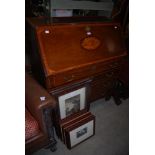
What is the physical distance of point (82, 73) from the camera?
1.74 m

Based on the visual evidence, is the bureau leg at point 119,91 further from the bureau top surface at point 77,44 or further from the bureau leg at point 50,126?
the bureau leg at point 50,126

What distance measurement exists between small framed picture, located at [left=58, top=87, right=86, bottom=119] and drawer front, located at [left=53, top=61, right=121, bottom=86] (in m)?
0.14

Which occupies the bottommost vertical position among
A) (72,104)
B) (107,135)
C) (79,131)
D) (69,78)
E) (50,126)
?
(107,135)

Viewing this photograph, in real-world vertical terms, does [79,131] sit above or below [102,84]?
below

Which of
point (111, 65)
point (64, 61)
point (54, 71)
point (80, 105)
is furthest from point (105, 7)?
point (80, 105)

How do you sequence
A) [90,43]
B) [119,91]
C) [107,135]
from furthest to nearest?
[119,91] → [107,135] → [90,43]

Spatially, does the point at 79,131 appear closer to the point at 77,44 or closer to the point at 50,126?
the point at 50,126

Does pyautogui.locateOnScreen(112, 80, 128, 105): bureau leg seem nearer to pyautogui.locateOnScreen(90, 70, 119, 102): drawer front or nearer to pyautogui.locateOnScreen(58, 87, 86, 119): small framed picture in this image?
pyautogui.locateOnScreen(90, 70, 119, 102): drawer front

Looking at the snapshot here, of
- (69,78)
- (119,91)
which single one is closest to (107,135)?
(119,91)

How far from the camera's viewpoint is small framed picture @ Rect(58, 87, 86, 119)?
5.20ft

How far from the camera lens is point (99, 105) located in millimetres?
2266

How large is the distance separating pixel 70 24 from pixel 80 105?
814mm

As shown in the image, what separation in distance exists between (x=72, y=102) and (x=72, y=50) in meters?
0.51
